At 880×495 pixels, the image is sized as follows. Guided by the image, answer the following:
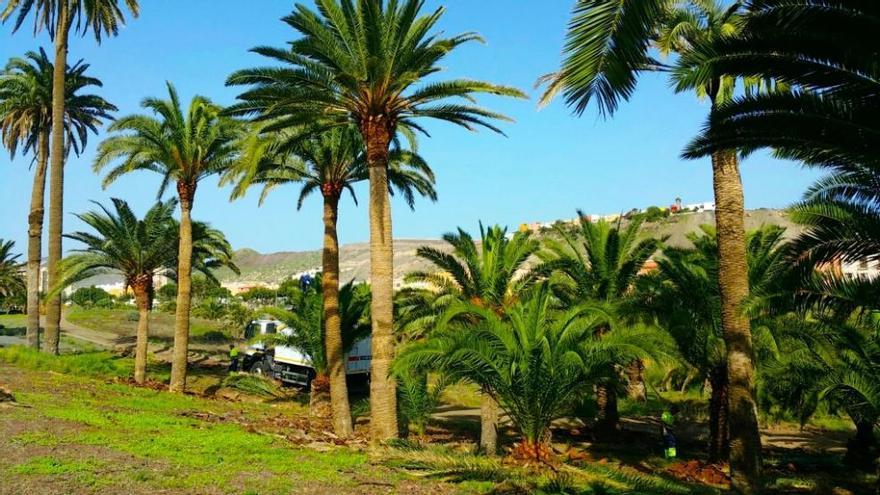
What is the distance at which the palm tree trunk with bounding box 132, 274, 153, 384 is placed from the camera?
2272cm

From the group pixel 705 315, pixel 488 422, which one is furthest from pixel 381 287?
pixel 705 315

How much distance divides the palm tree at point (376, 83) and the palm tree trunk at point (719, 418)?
7.84 metres

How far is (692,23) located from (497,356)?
279 inches

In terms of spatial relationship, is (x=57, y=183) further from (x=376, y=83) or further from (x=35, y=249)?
(x=376, y=83)

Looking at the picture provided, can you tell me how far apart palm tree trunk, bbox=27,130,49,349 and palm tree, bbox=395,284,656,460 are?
1922cm

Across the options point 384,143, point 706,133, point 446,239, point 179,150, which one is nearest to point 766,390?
point 446,239

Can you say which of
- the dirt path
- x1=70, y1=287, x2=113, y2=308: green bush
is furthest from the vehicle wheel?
x1=70, y1=287, x2=113, y2=308: green bush

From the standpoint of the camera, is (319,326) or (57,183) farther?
(57,183)

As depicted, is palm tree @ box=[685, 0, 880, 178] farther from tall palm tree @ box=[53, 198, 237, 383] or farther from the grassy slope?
tall palm tree @ box=[53, 198, 237, 383]

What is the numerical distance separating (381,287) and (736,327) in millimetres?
6889

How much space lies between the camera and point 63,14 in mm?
26844

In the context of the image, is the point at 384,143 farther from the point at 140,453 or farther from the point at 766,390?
the point at 766,390

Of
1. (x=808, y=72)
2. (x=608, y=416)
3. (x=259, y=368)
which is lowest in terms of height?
(x=608, y=416)

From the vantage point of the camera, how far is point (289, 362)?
2791 centimetres
